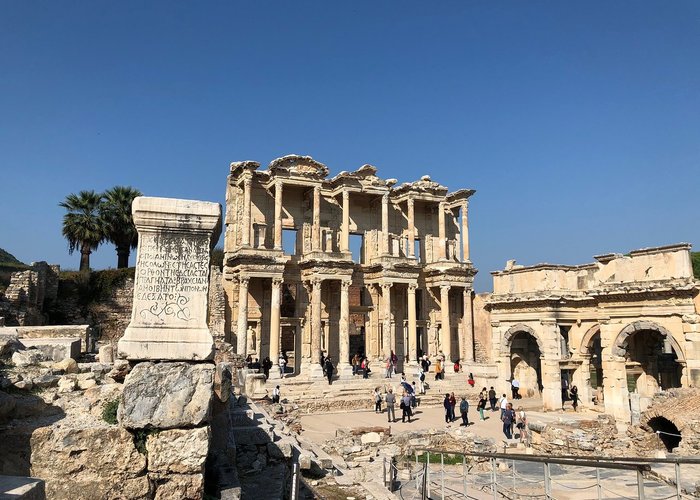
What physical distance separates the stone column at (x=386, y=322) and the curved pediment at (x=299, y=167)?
7.66 meters

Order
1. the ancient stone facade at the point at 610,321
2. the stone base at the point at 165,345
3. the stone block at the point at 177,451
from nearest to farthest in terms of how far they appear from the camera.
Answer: the stone block at the point at 177,451
the stone base at the point at 165,345
the ancient stone facade at the point at 610,321

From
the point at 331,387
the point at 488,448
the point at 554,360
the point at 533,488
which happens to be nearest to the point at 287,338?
the point at 331,387

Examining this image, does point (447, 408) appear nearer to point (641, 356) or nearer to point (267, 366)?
point (641, 356)

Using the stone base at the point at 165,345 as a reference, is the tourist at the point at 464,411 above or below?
below

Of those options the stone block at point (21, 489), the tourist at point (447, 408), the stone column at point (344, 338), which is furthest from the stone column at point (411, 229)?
the stone block at point (21, 489)

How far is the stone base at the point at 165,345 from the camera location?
202 inches

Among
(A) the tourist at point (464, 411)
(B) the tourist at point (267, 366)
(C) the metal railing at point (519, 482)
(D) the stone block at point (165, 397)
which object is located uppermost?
(D) the stone block at point (165, 397)

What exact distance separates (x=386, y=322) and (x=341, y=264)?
4396mm

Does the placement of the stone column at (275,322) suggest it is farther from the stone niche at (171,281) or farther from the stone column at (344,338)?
the stone niche at (171,281)

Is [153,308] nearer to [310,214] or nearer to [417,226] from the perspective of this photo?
[310,214]

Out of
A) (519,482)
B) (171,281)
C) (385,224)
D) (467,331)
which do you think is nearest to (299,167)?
(385,224)

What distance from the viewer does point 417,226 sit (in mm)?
35125

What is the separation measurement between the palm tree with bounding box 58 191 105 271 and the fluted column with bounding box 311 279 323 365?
40.2ft

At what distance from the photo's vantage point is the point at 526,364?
26438mm
